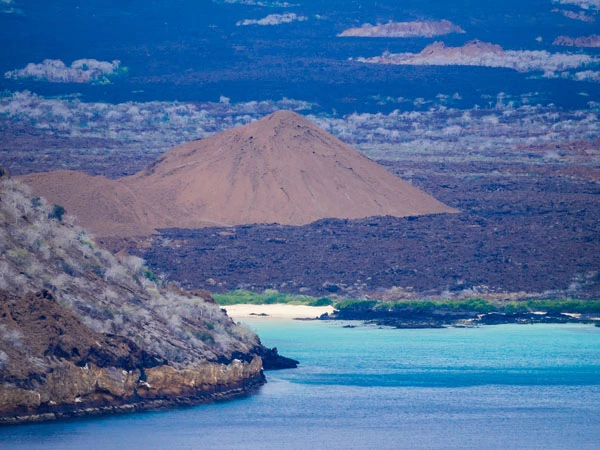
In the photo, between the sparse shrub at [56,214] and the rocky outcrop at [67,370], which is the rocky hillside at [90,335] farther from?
the sparse shrub at [56,214]

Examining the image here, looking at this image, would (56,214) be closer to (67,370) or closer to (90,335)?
(90,335)

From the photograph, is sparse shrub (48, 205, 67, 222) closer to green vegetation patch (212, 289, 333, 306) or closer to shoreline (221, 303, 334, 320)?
shoreline (221, 303, 334, 320)

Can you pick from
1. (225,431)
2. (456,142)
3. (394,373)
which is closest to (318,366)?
(394,373)

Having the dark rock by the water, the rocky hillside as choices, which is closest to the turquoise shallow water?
the dark rock by the water

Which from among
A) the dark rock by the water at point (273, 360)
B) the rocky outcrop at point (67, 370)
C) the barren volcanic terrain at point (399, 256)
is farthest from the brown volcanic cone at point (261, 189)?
the rocky outcrop at point (67, 370)

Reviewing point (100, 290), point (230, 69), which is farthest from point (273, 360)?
point (230, 69)

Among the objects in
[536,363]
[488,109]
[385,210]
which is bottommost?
[536,363]

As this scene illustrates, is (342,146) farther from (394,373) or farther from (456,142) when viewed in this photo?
(394,373)
